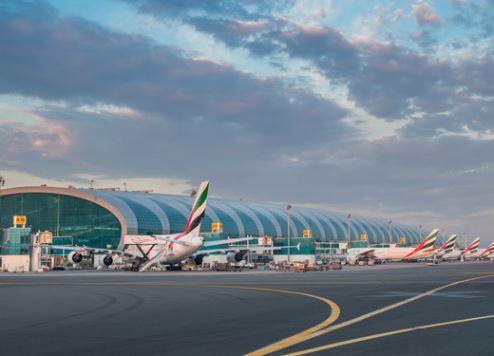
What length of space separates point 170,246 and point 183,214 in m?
61.7

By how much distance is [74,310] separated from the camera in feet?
74.2

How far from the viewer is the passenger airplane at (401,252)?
150938mm

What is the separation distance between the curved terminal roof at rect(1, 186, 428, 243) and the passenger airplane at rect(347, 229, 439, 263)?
80.6 feet

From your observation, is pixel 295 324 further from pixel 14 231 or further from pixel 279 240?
pixel 279 240

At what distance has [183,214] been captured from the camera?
467ft

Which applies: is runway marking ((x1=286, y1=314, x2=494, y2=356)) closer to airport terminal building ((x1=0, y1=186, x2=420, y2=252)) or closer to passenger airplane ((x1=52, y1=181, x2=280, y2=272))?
passenger airplane ((x1=52, y1=181, x2=280, y2=272))

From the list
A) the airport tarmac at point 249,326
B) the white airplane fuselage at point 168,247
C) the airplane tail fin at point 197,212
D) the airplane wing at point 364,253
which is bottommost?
the airport tarmac at point 249,326

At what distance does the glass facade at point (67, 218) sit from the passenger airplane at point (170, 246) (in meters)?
38.3

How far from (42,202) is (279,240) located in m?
62.1

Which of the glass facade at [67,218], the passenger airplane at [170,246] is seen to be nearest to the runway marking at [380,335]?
the passenger airplane at [170,246]

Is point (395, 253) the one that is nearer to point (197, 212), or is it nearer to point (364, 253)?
point (364, 253)

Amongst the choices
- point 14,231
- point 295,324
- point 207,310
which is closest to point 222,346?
point 295,324

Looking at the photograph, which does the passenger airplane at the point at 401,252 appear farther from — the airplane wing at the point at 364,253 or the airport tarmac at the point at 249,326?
the airport tarmac at the point at 249,326

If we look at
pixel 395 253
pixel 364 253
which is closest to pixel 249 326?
pixel 364 253
